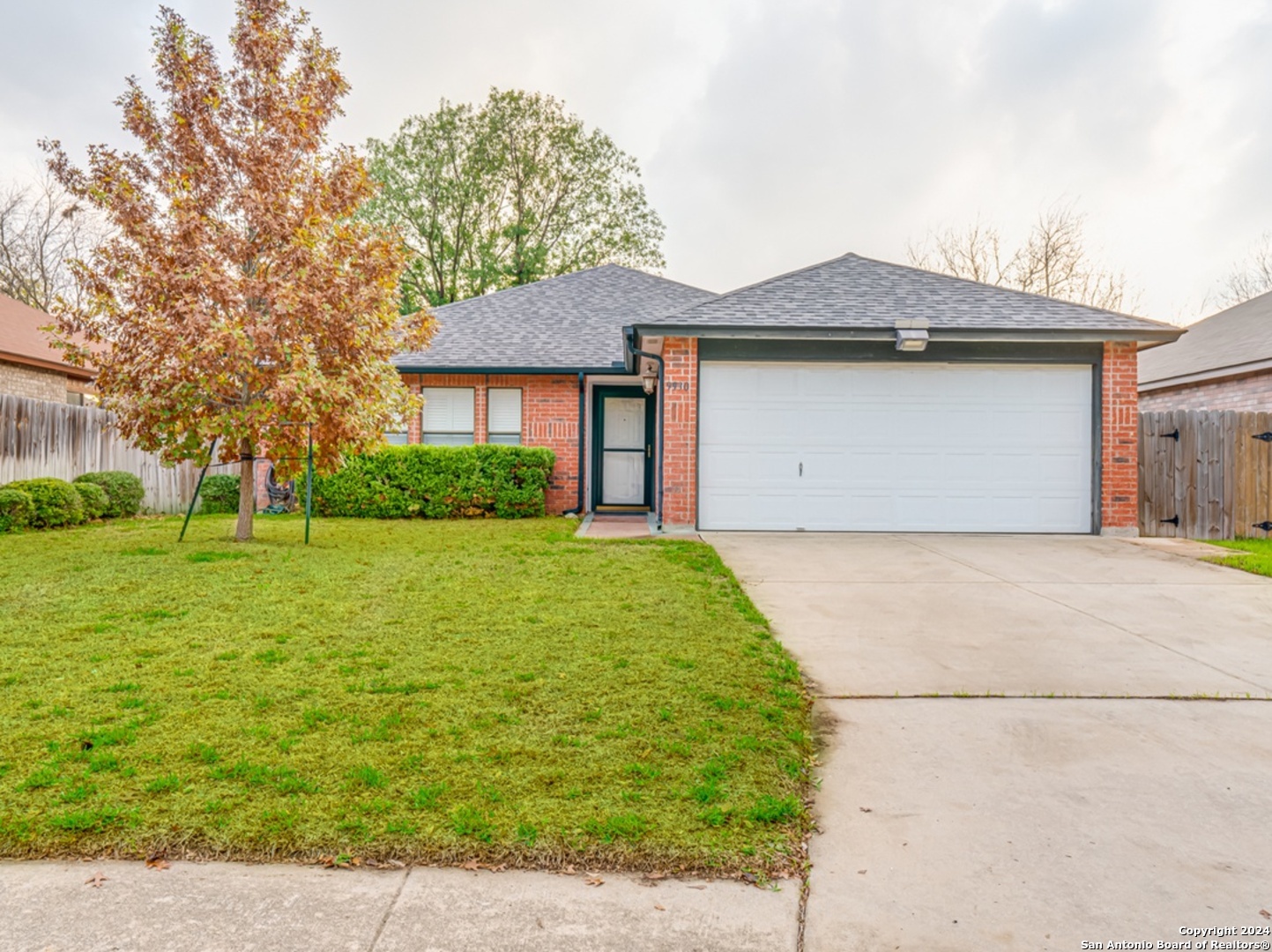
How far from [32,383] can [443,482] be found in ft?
29.4

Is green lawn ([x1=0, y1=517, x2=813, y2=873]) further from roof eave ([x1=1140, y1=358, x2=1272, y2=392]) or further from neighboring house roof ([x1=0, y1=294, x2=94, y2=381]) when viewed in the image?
roof eave ([x1=1140, y1=358, x2=1272, y2=392])

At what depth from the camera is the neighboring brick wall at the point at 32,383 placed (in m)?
13.2

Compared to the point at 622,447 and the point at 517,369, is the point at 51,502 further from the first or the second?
the point at 622,447

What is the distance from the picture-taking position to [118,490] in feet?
37.6

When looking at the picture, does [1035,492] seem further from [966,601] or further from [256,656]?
[256,656]

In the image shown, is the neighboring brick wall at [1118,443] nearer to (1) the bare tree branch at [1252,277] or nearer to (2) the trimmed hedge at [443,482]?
(2) the trimmed hedge at [443,482]

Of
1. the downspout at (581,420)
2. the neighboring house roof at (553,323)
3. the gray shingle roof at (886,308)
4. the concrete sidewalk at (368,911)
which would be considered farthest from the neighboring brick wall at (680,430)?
the concrete sidewalk at (368,911)

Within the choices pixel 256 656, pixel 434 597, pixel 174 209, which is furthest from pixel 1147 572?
pixel 174 209

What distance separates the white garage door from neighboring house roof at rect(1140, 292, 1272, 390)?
239 inches

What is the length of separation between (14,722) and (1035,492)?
394 inches

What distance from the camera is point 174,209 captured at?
707cm

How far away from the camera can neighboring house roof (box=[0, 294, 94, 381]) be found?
42.9 ft

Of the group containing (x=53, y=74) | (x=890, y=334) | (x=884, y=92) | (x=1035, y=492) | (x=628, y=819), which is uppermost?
(x=53, y=74)

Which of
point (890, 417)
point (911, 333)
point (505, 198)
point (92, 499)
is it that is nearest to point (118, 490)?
point (92, 499)
